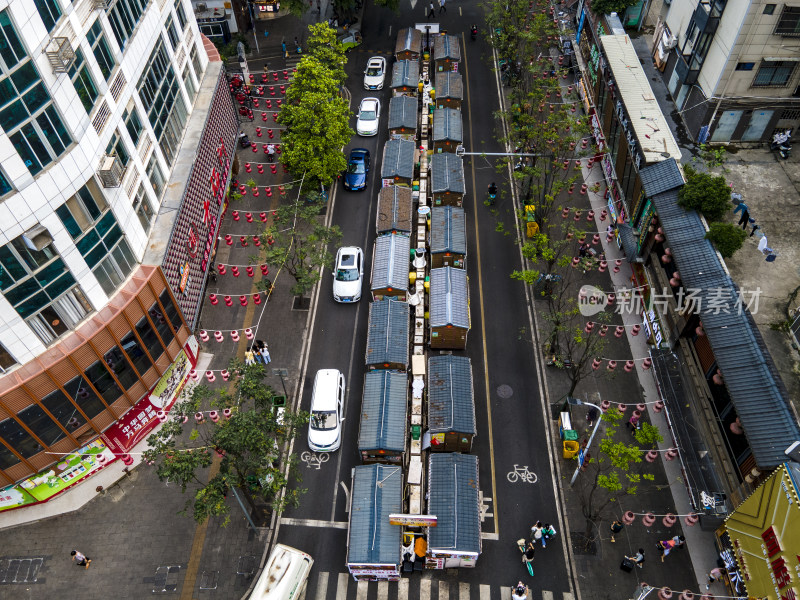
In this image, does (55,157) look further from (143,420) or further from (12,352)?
(143,420)

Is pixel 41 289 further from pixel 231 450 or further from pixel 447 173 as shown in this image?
A: pixel 447 173

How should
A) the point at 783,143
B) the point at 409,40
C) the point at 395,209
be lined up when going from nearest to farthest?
1. the point at 783,143
2. the point at 395,209
3. the point at 409,40

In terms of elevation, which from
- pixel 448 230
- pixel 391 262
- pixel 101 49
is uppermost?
pixel 448 230

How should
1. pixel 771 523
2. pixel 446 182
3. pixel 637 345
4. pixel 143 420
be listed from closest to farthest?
pixel 771 523 < pixel 143 420 < pixel 637 345 < pixel 446 182

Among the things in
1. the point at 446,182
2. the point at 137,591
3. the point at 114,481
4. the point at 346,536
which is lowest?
the point at 137,591

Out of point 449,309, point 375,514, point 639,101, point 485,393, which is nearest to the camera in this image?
point 375,514

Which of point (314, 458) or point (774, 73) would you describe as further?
point (774, 73)

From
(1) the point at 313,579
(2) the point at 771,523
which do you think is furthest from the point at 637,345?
(1) the point at 313,579

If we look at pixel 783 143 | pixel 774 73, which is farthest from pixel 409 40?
pixel 783 143
